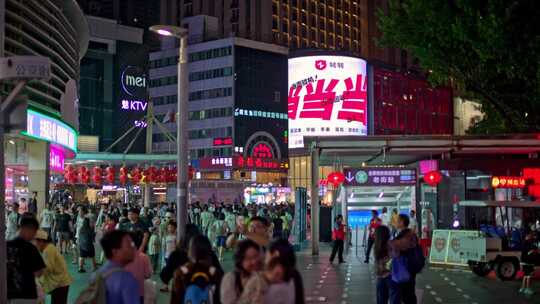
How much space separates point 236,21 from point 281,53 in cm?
1082

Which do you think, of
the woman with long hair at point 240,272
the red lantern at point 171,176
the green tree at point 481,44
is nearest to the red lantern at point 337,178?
the green tree at point 481,44

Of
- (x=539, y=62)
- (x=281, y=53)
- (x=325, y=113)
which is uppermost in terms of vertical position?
(x=281, y=53)

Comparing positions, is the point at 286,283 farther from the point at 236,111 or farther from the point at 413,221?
the point at 236,111

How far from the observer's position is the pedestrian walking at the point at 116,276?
6016 millimetres

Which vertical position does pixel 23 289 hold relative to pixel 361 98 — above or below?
below

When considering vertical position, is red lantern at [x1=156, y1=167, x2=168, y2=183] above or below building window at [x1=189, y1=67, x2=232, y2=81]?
below

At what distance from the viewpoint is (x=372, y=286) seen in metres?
17.6

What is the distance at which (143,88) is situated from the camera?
82.1 metres

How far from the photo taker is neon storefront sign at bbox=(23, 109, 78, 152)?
20.6 metres

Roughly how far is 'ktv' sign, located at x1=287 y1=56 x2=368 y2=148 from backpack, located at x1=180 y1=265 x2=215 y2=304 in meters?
71.5

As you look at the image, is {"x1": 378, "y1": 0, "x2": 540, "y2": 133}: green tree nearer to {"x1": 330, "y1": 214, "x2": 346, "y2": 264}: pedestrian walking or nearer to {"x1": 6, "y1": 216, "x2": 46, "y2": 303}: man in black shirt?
{"x1": 330, "y1": 214, "x2": 346, "y2": 264}: pedestrian walking

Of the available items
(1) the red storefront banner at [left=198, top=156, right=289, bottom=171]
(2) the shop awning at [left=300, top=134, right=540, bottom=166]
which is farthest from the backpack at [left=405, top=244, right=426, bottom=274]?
(1) the red storefront banner at [left=198, top=156, right=289, bottom=171]

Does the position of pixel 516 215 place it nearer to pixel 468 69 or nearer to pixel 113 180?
pixel 468 69

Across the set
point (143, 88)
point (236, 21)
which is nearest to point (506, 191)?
point (143, 88)
